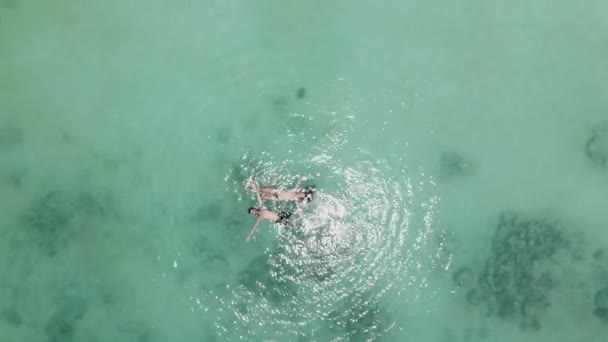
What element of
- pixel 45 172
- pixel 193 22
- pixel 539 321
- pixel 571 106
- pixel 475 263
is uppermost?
pixel 193 22

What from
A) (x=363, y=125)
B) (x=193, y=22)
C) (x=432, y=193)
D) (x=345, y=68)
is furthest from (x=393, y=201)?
(x=193, y=22)

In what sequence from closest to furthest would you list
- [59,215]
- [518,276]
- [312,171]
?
[518,276] → [312,171] → [59,215]

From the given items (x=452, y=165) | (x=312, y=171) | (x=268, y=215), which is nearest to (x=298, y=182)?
(x=312, y=171)

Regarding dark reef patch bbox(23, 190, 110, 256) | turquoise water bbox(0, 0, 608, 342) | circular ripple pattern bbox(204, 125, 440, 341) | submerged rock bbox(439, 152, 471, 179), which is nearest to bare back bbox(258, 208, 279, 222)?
circular ripple pattern bbox(204, 125, 440, 341)

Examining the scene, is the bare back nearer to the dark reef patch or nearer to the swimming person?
the swimming person

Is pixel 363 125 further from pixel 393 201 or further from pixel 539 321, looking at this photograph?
pixel 539 321

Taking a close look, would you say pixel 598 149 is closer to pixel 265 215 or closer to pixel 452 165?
pixel 452 165
